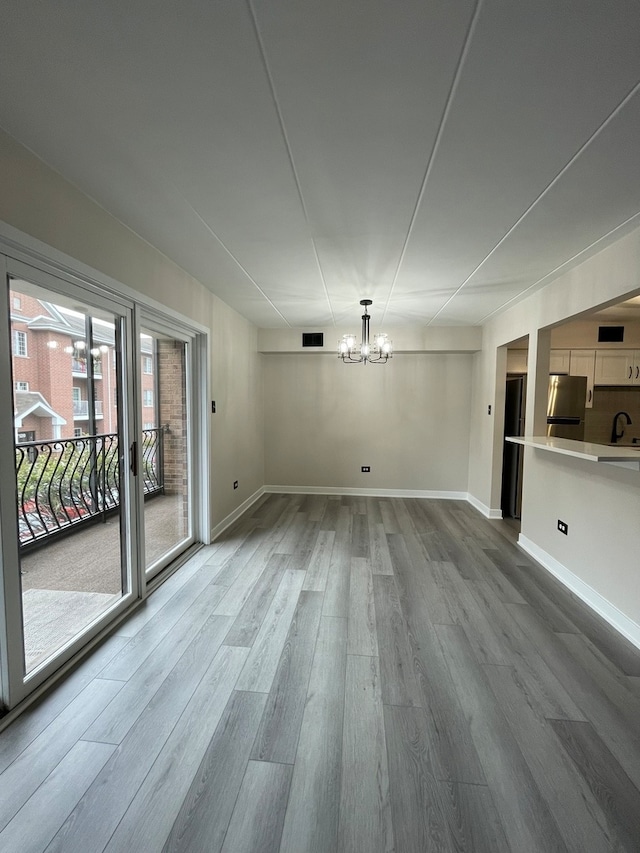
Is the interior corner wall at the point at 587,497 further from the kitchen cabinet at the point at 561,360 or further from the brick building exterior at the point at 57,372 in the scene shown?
the brick building exterior at the point at 57,372

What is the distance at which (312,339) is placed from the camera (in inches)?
223

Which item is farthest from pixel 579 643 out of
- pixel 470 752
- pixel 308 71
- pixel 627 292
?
pixel 308 71

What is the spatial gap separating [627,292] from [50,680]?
4072 mm

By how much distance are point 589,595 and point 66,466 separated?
3.87 metres

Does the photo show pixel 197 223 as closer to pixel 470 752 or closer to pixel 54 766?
pixel 54 766

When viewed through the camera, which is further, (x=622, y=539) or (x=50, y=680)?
(x=622, y=539)

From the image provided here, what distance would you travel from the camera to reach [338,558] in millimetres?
3578

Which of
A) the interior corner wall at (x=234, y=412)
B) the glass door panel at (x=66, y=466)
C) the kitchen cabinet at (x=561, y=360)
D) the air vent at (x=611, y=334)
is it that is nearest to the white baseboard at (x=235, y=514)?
the interior corner wall at (x=234, y=412)

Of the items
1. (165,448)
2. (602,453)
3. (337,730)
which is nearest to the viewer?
(337,730)

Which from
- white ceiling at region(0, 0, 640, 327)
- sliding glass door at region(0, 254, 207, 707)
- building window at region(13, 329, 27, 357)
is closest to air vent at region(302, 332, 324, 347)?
sliding glass door at region(0, 254, 207, 707)

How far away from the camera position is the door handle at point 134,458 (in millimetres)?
2637

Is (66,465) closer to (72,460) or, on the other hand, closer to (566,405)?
(72,460)

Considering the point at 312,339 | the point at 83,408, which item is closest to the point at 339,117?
the point at 83,408

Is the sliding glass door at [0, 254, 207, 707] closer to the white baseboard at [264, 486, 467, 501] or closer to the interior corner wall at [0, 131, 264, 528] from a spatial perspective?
the interior corner wall at [0, 131, 264, 528]
